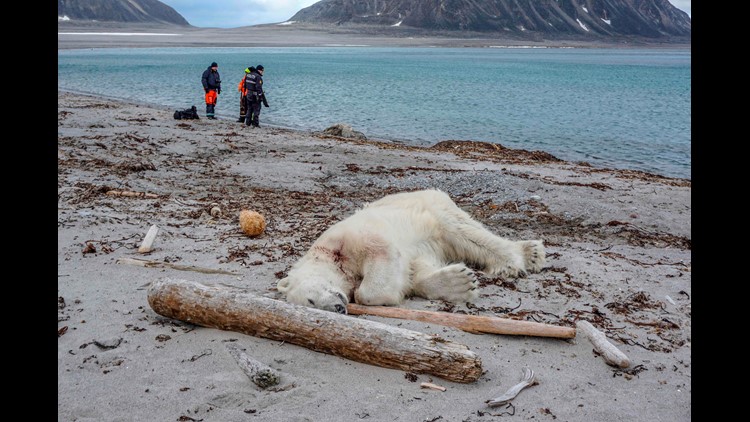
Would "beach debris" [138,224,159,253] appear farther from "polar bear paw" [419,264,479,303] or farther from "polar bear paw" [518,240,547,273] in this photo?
"polar bear paw" [518,240,547,273]

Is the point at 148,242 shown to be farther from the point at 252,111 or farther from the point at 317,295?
the point at 252,111

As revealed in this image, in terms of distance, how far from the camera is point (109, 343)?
4.17m

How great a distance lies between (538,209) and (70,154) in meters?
9.54

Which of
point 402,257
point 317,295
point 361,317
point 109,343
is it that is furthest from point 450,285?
point 109,343

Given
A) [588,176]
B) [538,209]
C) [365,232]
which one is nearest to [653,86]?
[588,176]

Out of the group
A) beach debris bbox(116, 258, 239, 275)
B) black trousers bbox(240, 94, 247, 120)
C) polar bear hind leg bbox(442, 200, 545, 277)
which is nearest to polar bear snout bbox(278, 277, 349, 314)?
beach debris bbox(116, 258, 239, 275)

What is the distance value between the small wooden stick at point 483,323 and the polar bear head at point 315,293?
0.25 m

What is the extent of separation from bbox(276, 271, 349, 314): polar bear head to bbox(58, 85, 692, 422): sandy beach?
1.24ft

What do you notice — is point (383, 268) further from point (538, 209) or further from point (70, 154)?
point (70, 154)

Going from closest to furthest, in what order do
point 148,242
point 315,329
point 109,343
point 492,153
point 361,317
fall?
point 315,329 < point 109,343 < point 361,317 < point 148,242 < point 492,153

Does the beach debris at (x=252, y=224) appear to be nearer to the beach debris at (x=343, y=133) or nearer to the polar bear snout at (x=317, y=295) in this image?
the polar bear snout at (x=317, y=295)

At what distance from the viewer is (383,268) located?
4844mm

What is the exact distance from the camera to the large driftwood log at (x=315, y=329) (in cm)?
359

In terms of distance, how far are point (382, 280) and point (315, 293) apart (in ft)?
2.29
